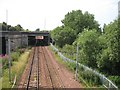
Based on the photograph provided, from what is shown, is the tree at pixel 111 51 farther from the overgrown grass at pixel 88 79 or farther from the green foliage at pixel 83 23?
the green foliage at pixel 83 23

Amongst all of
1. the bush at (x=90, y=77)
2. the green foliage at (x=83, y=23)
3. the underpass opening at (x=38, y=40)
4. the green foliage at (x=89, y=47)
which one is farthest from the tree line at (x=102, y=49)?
the underpass opening at (x=38, y=40)

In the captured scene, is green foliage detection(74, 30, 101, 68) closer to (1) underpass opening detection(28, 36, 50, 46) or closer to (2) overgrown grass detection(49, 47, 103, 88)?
(2) overgrown grass detection(49, 47, 103, 88)

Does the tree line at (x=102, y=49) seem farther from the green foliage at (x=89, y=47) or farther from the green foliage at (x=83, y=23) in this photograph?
the green foliage at (x=83, y=23)

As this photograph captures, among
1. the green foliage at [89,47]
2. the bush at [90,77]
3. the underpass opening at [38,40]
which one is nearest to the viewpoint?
the bush at [90,77]

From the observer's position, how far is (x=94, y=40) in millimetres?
34531

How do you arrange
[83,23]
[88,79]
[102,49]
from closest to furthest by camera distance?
[88,79] < [102,49] < [83,23]

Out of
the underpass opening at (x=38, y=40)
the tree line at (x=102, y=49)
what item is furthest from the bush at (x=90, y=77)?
the underpass opening at (x=38, y=40)

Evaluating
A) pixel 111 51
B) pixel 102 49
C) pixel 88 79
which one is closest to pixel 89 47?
pixel 102 49

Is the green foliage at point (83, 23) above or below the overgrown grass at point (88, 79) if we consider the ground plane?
above

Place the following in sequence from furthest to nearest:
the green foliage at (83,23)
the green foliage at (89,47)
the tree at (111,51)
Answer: the green foliage at (83,23) → the green foliage at (89,47) → the tree at (111,51)

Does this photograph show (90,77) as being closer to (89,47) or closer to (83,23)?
(89,47)

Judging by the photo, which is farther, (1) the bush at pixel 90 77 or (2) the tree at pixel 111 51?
(1) the bush at pixel 90 77

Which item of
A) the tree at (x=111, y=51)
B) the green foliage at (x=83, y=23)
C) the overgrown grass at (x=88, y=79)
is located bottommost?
the overgrown grass at (x=88, y=79)

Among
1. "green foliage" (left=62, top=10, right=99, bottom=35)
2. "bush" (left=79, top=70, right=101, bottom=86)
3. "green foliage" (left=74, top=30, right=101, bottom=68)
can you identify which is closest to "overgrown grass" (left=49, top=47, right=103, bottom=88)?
"bush" (left=79, top=70, right=101, bottom=86)
